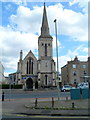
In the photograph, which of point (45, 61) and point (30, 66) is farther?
point (30, 66)

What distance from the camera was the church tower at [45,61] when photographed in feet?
229

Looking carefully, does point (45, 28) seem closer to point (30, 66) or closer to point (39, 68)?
point (30, 66)

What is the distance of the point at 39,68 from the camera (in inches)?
2751

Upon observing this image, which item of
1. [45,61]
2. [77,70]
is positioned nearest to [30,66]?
[45,61]

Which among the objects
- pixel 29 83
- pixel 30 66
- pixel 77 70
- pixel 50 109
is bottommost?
pixel 29 83

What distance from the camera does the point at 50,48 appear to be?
73250 millimetres

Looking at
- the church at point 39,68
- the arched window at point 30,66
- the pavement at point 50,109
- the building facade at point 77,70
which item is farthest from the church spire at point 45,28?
the pavement at point 50,109

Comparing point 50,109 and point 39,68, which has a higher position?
point 39,68

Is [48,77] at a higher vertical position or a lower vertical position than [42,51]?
lower

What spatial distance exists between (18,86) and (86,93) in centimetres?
4222

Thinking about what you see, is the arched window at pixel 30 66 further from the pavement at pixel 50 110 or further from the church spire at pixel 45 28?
the pavement at pixel 50 110

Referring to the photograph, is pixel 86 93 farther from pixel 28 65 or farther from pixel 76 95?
pixel 28 65

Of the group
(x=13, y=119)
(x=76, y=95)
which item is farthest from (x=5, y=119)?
(x=76, y=95)

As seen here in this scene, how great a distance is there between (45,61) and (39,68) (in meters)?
4.19
